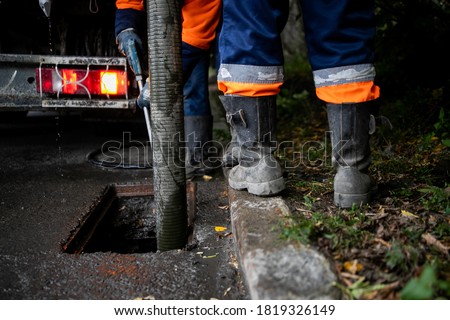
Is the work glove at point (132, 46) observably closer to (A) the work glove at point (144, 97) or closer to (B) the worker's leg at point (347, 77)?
(A) the work glove at point (144, 97)

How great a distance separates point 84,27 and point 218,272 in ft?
6.71

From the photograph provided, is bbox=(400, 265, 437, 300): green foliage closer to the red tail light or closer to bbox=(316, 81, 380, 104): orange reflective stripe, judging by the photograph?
bbox=(316, 81, 380, 104): orange reflective stripe

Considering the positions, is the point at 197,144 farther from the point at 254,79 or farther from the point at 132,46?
the point at 254,79

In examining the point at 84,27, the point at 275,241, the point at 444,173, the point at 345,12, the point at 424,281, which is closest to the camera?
the point at 424,281

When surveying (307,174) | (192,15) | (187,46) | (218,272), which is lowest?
(218,272)

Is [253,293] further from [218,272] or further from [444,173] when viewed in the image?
[444,173]

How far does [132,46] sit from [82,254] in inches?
41.7

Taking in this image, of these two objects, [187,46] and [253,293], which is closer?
[253,293]

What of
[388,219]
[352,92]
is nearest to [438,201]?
[388,219]

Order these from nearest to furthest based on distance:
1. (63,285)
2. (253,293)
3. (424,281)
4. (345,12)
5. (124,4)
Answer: (424,281), (253,293), (63,285), (345,12), (124,4)

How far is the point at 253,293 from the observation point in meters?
1.17

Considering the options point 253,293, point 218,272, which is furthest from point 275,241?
point 218,272

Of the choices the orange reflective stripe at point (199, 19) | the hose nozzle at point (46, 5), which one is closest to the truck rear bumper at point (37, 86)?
the hose nozzle at point (46, 5)
